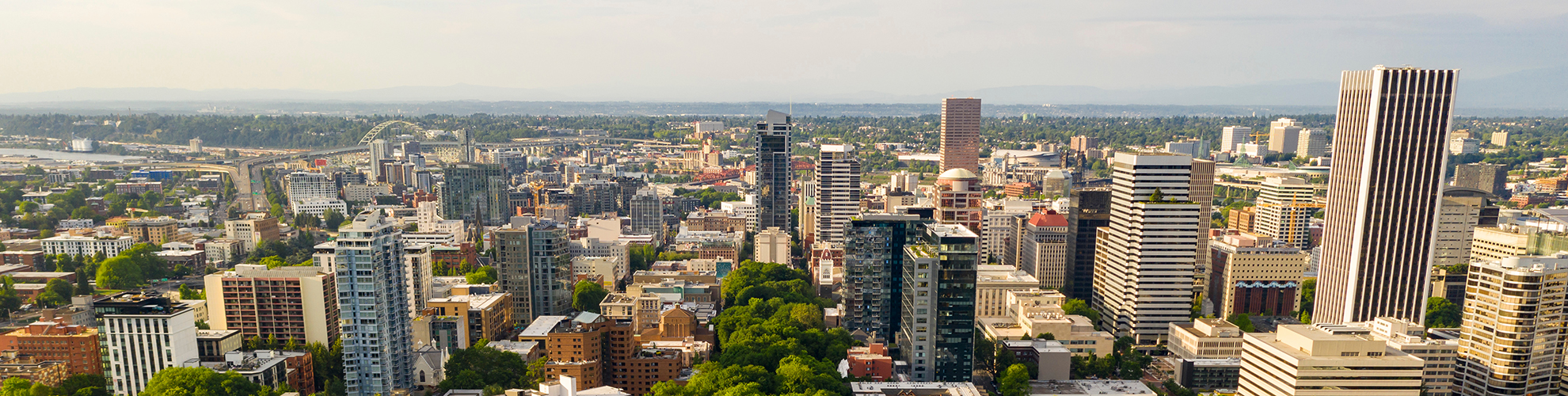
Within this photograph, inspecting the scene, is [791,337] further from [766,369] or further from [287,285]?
[287,285]

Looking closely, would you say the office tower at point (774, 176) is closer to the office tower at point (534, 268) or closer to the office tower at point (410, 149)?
the office tower at point (534, 268)

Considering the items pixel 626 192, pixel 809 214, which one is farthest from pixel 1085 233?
pixel 626 192

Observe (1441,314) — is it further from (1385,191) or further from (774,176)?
(774,176)

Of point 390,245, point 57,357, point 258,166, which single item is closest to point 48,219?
point 258,166

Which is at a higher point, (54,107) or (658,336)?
(54,107)

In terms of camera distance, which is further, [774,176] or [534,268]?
[774,176]

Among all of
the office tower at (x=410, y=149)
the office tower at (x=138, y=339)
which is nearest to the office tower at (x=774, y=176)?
the office tower at (x=138, y=339)

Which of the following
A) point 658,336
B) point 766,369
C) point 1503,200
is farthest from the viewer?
point 1503,200
